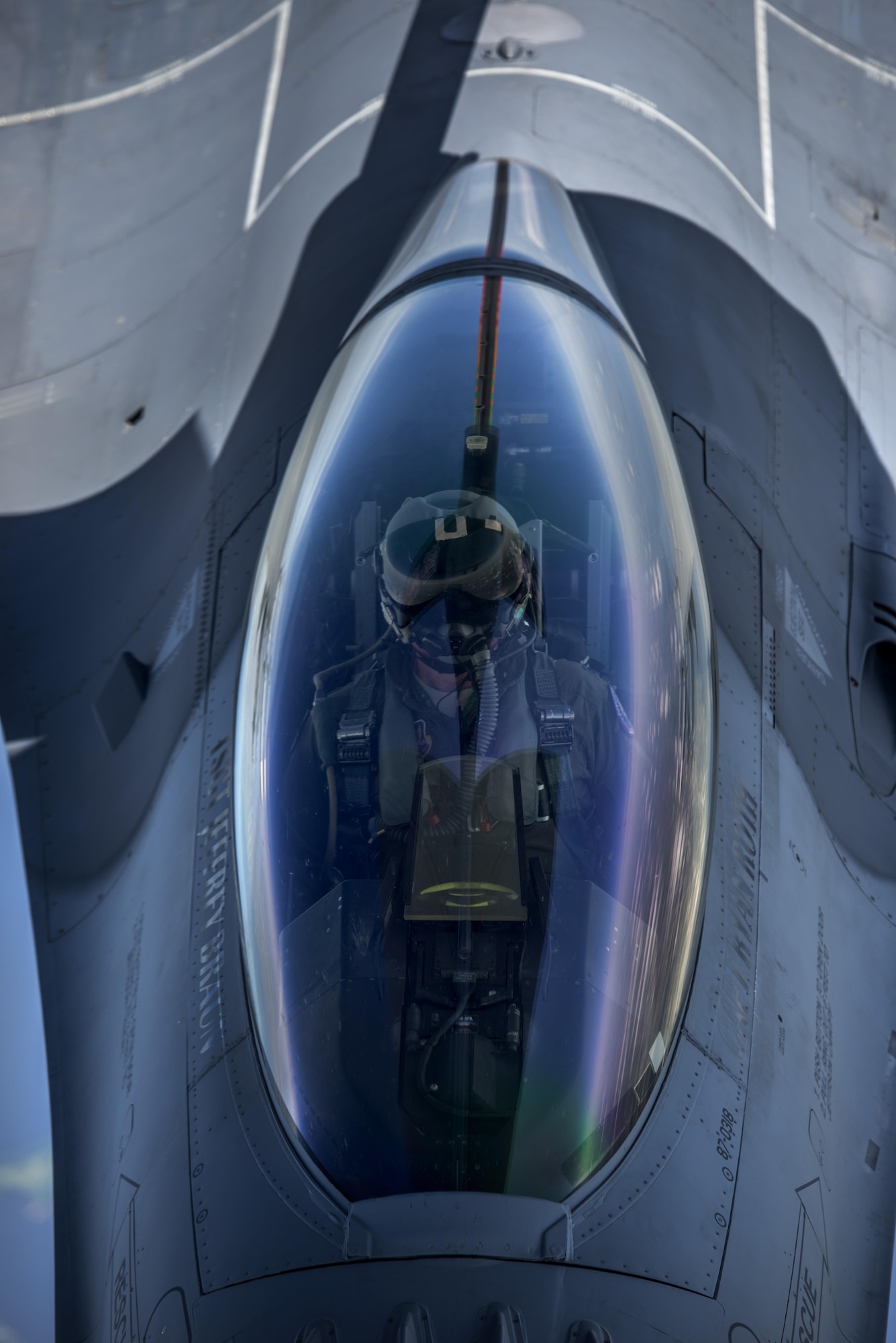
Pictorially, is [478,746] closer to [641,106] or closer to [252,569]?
[252,569]

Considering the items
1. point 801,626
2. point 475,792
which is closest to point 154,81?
point 801,626

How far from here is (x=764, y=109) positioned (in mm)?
6027

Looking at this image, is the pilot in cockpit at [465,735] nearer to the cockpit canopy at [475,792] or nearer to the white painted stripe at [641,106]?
the cockpit canopy at [475,792]

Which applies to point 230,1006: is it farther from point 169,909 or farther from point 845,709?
point 845,709

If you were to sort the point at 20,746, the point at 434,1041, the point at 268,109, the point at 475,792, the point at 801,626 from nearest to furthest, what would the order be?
1. the point at 434,1041
2. the point at 475,792
3. the point at 801,626
4. the point at 20,746
5. the point at 268,109

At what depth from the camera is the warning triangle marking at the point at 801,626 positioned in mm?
3893

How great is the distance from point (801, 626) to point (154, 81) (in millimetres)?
4994

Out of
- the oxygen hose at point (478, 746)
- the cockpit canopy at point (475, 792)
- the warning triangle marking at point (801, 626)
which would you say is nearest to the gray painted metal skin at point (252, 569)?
the warning triangle marking at point (801, 626)

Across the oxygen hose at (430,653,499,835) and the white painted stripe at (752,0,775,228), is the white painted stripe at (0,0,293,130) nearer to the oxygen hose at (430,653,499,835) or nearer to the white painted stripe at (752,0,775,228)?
the white painted stripe at (752,0,775,228)

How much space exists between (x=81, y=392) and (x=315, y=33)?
2491mm

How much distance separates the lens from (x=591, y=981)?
102 inches

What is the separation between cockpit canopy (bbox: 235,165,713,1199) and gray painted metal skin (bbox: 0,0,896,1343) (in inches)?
→ 5.7

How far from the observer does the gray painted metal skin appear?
2543 millimetres

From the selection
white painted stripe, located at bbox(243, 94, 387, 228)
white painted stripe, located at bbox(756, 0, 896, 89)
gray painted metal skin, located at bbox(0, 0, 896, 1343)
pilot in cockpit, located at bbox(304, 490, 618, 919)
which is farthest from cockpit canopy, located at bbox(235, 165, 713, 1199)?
white painted stripe, located at bbox(756, 0, 896, 89)
